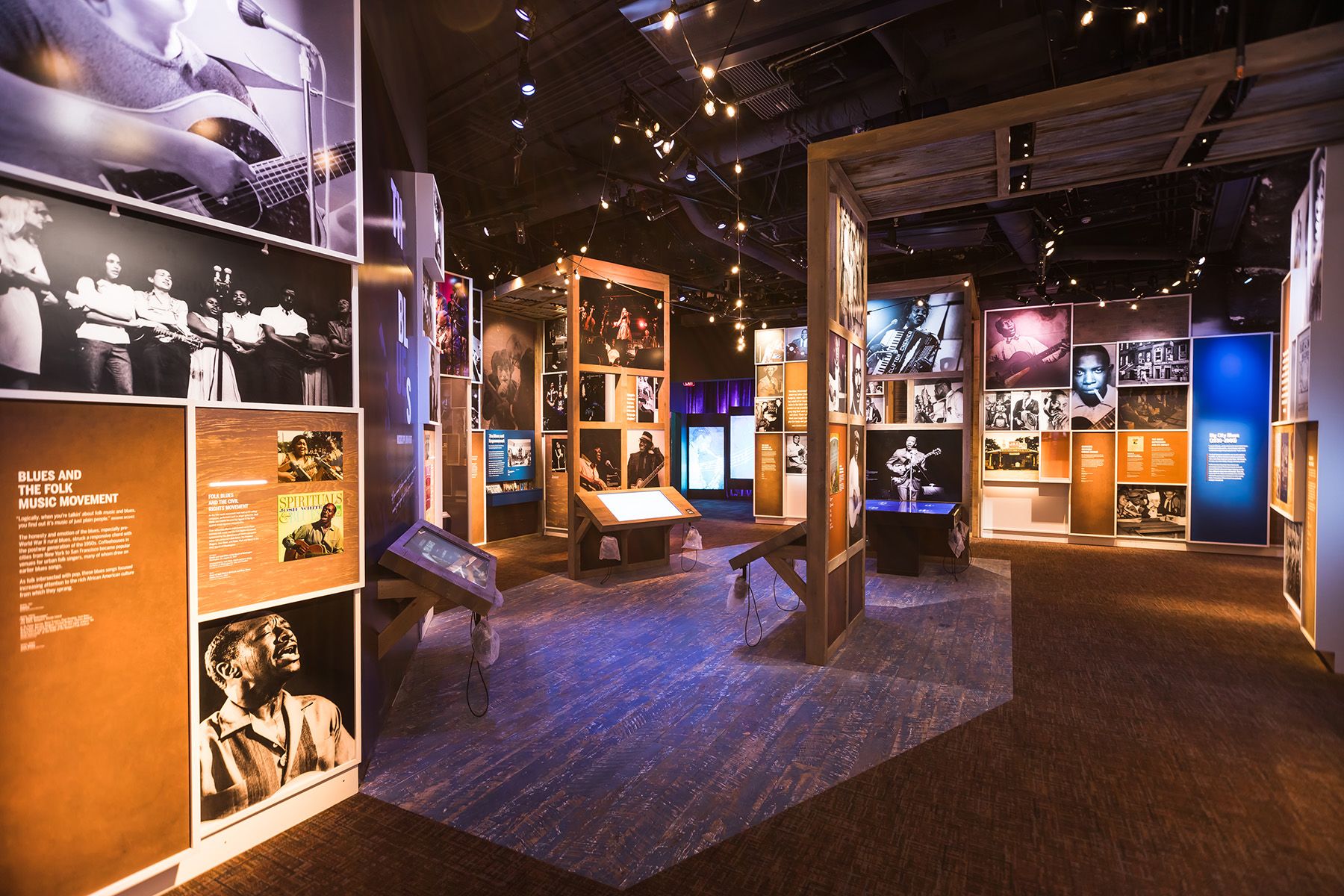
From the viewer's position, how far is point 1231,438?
9.12 meters

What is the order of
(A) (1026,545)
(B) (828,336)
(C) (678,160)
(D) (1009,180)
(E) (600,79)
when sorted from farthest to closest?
(A) (1026,545) → (C) (678,160) → (E) (600,79) → (D) (1009,180) → (B) (828,336)

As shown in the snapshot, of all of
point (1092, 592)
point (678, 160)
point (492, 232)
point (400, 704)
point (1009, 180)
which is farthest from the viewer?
point (492, 232)

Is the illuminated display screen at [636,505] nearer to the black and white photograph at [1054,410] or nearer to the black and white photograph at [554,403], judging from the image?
the black and white photograph at [554,403]

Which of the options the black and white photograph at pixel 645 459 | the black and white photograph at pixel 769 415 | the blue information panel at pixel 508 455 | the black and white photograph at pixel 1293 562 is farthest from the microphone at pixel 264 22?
the black and white photograph at pixel 769 415

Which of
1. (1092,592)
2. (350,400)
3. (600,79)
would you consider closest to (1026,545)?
(1092,592)

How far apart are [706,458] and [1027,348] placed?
9.03 meters

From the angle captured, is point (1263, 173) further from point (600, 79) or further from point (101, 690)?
point (101, 690)

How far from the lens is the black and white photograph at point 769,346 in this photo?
12.4 meters

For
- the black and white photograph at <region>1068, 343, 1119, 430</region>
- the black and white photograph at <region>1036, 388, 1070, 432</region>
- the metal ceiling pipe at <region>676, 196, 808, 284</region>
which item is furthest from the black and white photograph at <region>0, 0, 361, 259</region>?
the black and white photograph at <region>1068, 343, 1119, 430</region>

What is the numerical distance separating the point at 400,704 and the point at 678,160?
533 centimetres

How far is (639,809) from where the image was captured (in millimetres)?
2703

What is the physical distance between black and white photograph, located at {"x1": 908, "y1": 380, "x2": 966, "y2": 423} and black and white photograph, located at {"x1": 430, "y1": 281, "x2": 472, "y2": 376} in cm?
681

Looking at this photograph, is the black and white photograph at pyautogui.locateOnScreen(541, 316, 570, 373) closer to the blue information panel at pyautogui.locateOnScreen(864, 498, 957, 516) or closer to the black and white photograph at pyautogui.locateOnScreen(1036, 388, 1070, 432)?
the blue information panel at pyautogui.locateOnScreen(864, 498, 957, 516)

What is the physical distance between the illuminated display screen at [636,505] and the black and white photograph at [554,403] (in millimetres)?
4058
